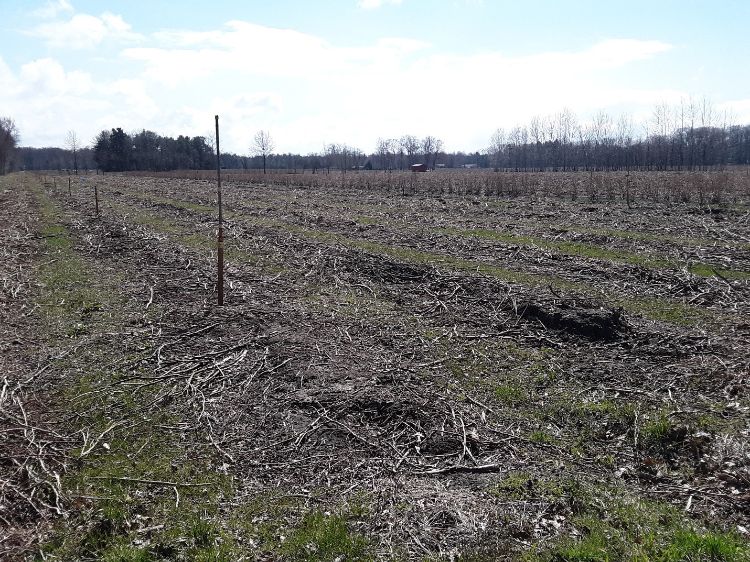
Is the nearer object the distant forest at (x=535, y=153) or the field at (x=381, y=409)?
the field at (x=381, y=409)

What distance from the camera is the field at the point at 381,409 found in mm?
4254

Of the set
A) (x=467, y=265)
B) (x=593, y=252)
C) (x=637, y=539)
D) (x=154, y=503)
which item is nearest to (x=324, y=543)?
(x=154, y=503)

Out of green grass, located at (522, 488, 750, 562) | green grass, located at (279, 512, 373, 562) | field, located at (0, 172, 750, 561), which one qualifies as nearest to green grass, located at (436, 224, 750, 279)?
field, located at (0, 172, 750, 561)

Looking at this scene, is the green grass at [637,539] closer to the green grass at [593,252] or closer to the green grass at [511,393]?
the green grass at [511,393]

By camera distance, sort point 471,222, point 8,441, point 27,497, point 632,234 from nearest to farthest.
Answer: point 27,497 < point 8,441 < point 632,234 < point 471,222

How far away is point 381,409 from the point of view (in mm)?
6094

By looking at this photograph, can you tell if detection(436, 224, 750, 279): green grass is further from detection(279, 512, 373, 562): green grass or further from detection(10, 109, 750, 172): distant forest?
detection(10, 109, 750, 172): distant forest

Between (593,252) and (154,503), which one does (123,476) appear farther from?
(593,252)

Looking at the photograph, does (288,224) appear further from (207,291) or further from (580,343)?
(580,343)

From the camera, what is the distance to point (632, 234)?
1731 cm

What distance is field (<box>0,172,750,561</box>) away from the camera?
14.0 ft

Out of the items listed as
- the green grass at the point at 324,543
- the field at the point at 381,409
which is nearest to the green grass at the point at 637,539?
the field at the point at 381,409

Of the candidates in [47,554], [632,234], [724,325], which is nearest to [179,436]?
[47,554]

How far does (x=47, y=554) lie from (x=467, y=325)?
658 cm
